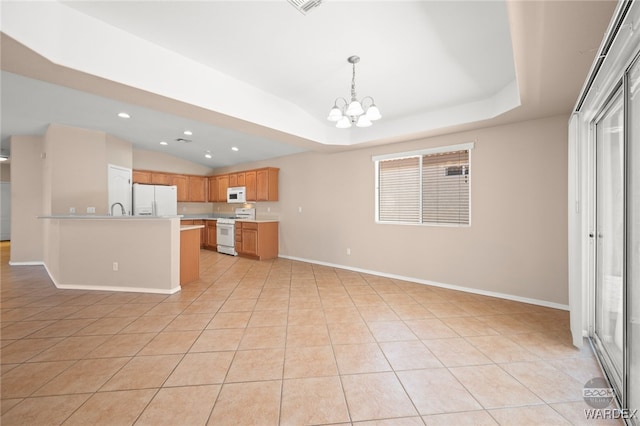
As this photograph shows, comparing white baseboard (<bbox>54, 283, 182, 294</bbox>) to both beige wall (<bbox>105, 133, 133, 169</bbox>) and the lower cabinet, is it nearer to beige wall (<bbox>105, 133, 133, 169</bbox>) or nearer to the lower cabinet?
the lower cabinet

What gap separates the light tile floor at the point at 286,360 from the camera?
5.21 ft

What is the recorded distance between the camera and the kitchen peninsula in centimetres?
373

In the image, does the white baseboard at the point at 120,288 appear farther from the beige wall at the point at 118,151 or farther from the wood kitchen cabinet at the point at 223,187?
the wood kitchen cabinet at the point at 223,187

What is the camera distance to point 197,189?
7.94m

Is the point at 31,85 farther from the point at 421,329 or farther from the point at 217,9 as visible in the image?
the point at 421,329

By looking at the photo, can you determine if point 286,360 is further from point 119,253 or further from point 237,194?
point 237,194

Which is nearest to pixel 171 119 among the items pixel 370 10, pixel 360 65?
pixel 360 65

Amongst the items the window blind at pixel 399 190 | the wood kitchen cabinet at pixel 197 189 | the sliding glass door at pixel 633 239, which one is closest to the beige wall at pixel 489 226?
the window blind at pixel 399 190

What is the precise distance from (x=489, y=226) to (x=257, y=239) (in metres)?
4.57

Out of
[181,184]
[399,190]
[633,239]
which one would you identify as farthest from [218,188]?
[633,239]

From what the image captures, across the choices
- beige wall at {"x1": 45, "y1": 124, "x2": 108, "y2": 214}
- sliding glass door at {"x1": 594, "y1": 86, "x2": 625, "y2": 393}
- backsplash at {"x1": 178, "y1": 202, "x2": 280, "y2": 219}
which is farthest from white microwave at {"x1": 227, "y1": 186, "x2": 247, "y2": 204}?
sliding glass door at {"x1": 594, "y1": 86, "x2": 625, "y2": 393}

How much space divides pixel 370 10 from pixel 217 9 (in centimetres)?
118

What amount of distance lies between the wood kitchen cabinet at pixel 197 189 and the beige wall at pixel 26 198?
9.93ft

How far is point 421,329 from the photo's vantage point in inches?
105
